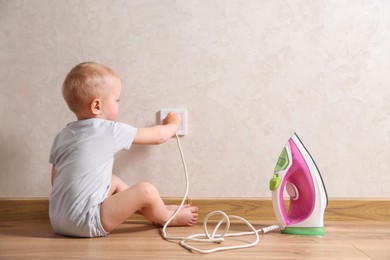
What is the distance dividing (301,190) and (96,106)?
646 mm

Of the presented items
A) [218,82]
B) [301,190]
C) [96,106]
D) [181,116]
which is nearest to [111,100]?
[96,106]

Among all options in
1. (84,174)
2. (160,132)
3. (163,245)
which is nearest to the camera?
(163,245)

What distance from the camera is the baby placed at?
1.38 m

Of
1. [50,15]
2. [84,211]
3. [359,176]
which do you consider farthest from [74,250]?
[359,176]

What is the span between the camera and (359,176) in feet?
5.49

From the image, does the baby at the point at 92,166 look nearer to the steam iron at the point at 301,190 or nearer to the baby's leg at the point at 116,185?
the baby's leg at the point at 116,185

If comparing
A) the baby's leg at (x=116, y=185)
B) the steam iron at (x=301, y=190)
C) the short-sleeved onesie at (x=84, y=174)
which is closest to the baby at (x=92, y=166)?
the short-sleeved onesie at (x=84, y=174)

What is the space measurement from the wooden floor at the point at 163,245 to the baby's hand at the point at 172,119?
0.34 metres

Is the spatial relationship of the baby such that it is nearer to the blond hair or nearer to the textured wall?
the blond hair

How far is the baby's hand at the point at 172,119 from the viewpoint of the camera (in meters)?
1.62

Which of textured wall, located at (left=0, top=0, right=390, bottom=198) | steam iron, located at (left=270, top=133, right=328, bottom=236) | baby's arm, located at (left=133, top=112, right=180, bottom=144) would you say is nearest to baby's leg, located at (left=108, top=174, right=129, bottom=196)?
textured wall, located at (left=0, top=0, right=390, bottom=198)

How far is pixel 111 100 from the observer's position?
1.47m

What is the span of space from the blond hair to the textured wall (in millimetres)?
234

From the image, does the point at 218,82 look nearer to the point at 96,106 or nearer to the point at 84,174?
the point at 96,106
